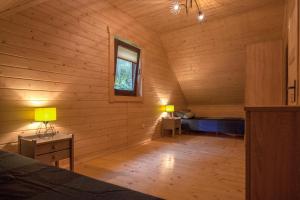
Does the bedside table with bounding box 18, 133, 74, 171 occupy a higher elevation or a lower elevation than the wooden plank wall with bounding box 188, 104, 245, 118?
lower

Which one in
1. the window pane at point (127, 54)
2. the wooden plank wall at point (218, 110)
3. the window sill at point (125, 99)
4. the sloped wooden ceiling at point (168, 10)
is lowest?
the wooden plank wall at point (218, 110)

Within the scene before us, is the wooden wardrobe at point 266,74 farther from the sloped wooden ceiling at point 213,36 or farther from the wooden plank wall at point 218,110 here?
the wooden plank wall at point 218,110

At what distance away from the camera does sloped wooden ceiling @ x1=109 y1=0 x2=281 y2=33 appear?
348 centimetres

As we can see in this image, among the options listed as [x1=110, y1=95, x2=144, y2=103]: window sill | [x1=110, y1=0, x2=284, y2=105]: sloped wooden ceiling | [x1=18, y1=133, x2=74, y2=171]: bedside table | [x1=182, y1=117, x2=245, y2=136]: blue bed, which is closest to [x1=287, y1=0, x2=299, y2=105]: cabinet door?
[x1=110, y1=0, x2=284, y2=105]: sloped wooden ceiling

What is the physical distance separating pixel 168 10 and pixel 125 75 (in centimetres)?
160

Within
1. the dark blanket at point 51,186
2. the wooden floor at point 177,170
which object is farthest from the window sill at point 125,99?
the dark blanket at point 51,186

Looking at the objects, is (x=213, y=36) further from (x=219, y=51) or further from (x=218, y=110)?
(x=218, y=110)

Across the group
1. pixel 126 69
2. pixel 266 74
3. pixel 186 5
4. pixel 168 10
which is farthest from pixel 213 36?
pixel 126 69

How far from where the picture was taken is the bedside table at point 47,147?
85.8 inches

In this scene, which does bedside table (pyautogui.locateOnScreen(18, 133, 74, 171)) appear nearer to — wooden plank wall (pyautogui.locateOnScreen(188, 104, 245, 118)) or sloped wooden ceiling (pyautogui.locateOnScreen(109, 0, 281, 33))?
sloped wooden ceiling (pyautogui.locateOnScreen(109, 0, 281, 33))

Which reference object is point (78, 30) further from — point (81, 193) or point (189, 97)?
point (189, 97)

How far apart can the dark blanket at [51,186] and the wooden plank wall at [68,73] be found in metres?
1.45

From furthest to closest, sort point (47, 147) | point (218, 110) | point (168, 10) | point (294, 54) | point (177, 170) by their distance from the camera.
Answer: point (218, 110), point (168, 10), point (177, 170), point (47, 147), point (294, 54)

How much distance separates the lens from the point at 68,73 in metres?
2.95
